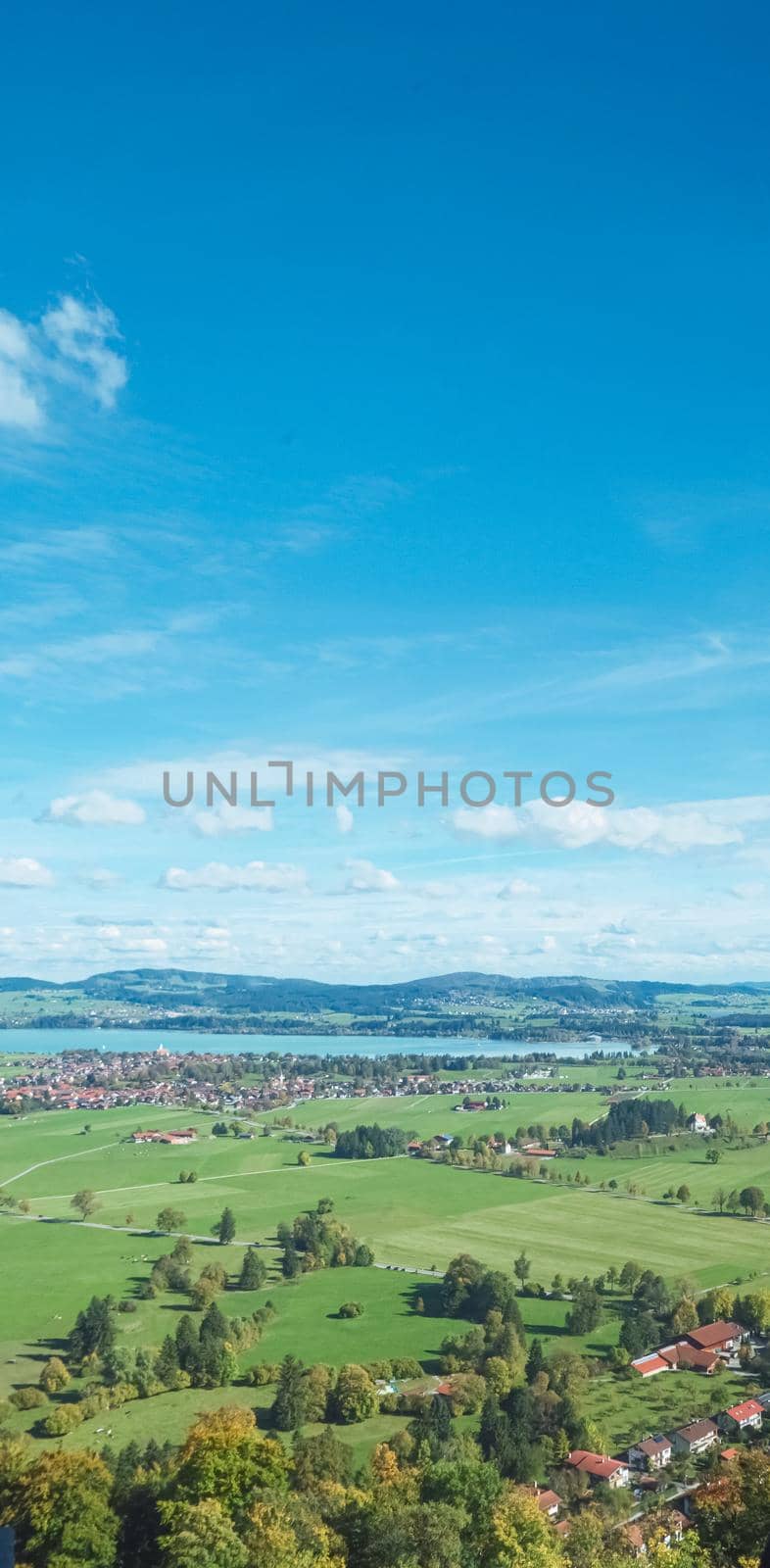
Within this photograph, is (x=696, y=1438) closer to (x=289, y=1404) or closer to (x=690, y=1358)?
(x=690, y=1358)

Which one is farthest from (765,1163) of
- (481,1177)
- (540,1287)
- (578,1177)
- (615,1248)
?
(540,1287)

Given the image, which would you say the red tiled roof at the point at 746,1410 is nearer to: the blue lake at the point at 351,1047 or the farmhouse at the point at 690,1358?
the farmhouse at the point at 690,1358

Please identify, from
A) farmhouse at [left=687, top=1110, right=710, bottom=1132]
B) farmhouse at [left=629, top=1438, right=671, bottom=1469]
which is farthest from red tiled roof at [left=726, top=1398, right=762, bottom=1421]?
farmhouse at [left=687, top=1110, right=710, bottom=1132]

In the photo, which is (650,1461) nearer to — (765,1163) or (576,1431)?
(576,1431)

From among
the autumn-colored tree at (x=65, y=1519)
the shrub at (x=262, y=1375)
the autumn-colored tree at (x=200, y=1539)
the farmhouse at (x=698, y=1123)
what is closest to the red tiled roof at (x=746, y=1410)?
the shrub at (x=262, y=1375)

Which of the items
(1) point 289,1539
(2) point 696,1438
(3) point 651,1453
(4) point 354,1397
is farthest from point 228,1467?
(2) point 696,1438

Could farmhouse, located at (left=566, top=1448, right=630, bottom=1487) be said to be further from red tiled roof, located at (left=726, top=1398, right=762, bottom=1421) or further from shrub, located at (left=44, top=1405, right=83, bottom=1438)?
shrub, located at (left=44, top=1405, right=83, bottom=1438)
